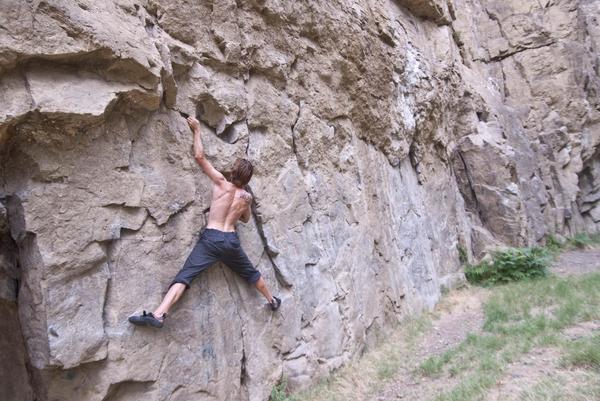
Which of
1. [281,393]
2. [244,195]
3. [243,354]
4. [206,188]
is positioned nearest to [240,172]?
[244,195]

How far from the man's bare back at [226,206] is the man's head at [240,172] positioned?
6 cm

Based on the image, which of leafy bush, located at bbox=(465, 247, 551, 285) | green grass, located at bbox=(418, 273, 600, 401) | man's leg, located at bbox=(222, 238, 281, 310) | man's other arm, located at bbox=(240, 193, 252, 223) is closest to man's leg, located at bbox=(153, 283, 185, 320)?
man's leg, located at bbox=(222, 238, 281, 310)

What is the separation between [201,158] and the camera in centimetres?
416

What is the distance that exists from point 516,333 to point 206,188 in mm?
4170

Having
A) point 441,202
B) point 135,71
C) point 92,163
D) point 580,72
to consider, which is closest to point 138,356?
point 92,163

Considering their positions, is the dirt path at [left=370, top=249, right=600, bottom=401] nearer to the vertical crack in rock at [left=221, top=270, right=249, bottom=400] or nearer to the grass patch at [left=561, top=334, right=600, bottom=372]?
the grass patch at [left=561, top=334, right=600, bottom=372]

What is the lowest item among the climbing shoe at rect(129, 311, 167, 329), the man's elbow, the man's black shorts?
the climbing shoe at rect(129, 311, 167, 329)

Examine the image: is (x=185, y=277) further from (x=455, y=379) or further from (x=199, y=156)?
(x=455, y=379)

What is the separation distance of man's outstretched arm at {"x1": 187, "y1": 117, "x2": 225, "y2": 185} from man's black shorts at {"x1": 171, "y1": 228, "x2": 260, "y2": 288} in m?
0.52

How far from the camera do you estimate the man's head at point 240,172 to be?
430 cm

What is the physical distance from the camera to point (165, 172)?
12.9ft

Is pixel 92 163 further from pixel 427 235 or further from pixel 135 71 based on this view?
pixel 427 235

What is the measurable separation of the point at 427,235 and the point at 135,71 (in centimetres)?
664

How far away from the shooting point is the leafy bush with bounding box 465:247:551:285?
880 cm
